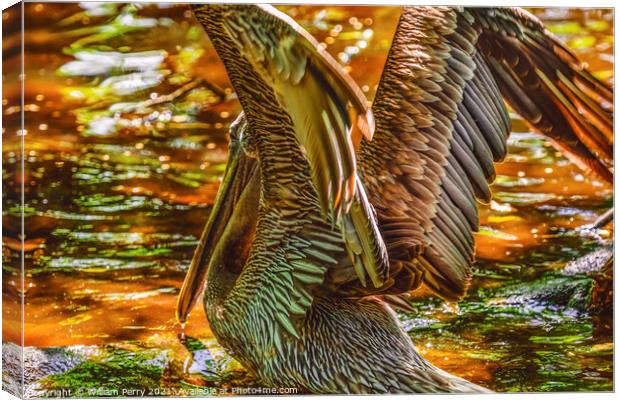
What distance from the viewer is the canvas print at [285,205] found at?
4.82 metres

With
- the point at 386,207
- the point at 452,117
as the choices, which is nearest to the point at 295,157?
the point at 386,207

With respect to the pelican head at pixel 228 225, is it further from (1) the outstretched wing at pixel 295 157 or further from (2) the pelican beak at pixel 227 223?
(1) the outstretched wing at pixel 295 157

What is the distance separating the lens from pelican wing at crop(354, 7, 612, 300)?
4.85m

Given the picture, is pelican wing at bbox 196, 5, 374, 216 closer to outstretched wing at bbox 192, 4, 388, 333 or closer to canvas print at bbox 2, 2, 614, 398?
outstretched wing at bbox 192, 4, 388, 333

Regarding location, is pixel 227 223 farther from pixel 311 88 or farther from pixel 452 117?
pixel 311 88

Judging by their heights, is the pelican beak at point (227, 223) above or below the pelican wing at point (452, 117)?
below

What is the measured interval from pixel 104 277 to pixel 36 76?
895mm

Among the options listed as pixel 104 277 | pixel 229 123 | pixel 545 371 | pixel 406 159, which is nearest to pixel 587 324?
pixel 545 371

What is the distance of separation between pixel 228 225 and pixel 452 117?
1094 millimetres

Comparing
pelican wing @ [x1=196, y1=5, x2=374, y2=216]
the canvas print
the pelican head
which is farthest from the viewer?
the pelican head

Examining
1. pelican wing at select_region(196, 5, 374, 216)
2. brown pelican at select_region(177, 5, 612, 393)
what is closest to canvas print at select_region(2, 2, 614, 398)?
brown pelican at select_region(177, 5, 612, 393)

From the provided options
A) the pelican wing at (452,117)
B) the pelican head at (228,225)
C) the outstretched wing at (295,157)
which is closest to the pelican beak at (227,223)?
the pelican head at (228,225)

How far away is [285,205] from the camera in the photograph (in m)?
4.86

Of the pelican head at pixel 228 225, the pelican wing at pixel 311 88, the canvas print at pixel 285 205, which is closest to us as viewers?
the pelican wing at pixel 311 88
